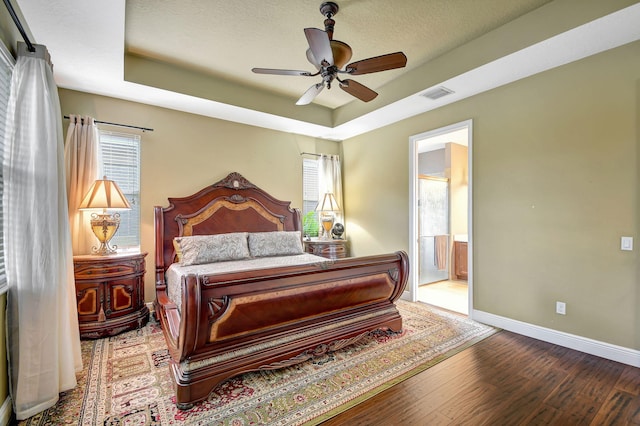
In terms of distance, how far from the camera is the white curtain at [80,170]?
3377 mm

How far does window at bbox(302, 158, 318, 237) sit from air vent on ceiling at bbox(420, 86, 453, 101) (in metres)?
2.38

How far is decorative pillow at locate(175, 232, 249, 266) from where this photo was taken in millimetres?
3627

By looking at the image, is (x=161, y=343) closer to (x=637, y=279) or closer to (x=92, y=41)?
(x=92, y=41)

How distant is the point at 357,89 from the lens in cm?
293

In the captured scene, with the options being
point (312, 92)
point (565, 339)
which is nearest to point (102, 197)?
point (312, 92)

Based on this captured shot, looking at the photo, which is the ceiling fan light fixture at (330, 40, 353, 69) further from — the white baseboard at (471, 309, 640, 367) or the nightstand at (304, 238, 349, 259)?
the white baseboard at (471, 309, 640, 367)

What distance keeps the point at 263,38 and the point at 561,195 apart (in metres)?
3.45

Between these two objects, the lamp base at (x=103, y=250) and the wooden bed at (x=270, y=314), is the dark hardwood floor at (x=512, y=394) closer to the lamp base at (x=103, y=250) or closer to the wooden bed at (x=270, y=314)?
the wooden bed at (x=270, y=314)

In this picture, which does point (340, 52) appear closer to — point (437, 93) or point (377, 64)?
point (377, 64)

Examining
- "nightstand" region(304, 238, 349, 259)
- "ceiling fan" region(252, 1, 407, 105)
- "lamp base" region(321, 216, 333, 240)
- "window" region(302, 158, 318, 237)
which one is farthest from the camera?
"window" region(302, 158, 318, 237)

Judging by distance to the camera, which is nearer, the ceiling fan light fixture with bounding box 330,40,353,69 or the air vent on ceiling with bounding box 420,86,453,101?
the ceiling fan light fixture with bounding box 330,40,353,69

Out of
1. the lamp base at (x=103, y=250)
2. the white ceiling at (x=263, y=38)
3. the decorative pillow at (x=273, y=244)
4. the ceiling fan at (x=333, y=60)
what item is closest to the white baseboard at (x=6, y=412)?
the lamp base at (x=103, y=250)

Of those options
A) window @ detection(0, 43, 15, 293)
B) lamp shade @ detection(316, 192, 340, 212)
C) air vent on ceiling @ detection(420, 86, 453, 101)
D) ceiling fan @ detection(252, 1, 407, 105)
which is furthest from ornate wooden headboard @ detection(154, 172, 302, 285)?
air vent on ceiling @ detection(420, 86, 453, 101)

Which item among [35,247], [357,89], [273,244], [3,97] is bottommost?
[273,244]
